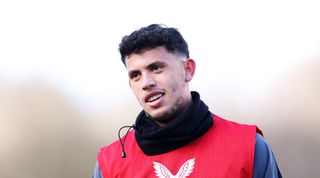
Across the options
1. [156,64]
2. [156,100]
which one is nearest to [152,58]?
[156,64]

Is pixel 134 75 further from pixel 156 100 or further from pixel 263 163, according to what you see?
pixel 263 163

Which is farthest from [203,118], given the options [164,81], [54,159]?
[54,159]

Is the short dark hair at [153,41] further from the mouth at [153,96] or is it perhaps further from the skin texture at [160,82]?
the mouth at [153,96]

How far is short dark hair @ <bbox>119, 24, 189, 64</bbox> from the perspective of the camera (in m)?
0.99

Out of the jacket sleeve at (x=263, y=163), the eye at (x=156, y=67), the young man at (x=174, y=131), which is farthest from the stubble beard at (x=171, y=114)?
the jacket sleeve at (x=263, y=163)

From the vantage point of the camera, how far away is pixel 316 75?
4.01ft

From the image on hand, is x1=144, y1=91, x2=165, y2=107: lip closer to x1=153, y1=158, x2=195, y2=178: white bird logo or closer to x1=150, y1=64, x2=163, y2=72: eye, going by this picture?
x1=150, y1=64, x2=163, y2=72: eye

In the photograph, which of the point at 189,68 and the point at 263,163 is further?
the point at 189,68

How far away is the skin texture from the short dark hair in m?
0.02

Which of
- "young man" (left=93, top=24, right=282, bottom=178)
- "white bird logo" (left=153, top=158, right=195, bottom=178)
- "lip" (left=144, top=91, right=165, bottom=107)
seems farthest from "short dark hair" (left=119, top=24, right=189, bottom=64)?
"white bird logo" (left=153, top=158, right=195, bottom=178)

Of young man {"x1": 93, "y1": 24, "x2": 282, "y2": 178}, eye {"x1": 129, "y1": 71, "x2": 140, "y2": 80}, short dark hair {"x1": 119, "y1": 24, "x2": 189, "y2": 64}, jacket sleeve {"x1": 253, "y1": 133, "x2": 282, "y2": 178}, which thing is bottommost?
jacket sleeve {"x1": 253, "y1": 133, "x2": 282, "y2": 178}

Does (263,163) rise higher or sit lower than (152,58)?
lower

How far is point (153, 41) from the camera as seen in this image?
3.23 ft

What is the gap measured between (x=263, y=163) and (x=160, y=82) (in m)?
0.36
